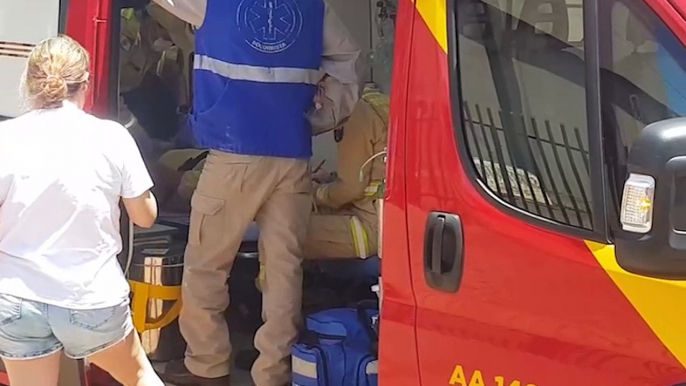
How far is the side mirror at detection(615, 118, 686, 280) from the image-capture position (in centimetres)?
204

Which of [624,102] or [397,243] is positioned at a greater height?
[624,102]

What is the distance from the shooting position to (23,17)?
3715 mm

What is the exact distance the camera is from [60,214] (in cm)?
312

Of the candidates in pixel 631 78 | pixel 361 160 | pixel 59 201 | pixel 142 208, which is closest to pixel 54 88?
pixel 59 201

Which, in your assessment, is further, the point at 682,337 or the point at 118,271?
the point at 118,271

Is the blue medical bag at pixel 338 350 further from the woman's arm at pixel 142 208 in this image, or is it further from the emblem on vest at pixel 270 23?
the emblem on vest at pixel 270 23

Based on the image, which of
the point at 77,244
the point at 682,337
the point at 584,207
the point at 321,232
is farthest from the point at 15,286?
the point at 682,337

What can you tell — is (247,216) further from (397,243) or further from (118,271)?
(397,243)

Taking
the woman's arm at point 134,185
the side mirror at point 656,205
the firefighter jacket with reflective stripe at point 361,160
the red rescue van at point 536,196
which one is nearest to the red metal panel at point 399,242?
the red rescue van at point 536,196

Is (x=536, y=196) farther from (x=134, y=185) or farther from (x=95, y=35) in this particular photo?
(x=95, y=35)

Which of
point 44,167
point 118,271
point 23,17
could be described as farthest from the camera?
point 23,17

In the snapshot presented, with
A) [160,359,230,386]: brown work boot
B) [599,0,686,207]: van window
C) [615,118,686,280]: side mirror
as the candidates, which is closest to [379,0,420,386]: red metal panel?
[599,0,686,207]: van window

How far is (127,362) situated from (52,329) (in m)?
0.28

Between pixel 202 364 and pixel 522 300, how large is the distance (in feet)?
5.87
